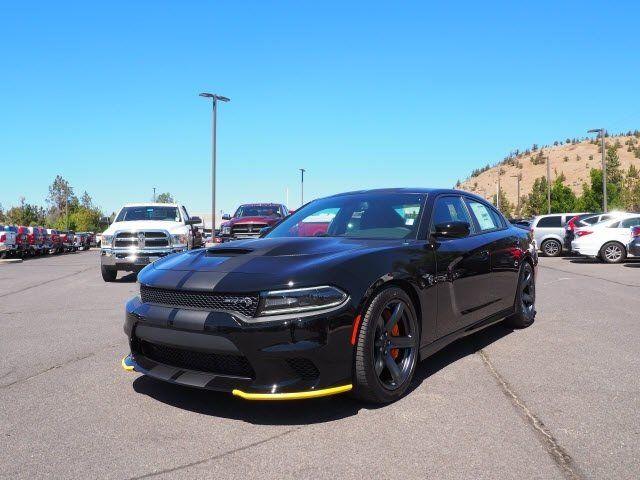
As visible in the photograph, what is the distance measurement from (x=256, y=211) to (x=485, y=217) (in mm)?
13016

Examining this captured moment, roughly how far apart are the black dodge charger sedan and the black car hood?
10mm

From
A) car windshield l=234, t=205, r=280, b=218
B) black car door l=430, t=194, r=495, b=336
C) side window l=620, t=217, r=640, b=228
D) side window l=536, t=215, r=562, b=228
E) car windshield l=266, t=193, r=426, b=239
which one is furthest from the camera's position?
side window l=536, t=215, r=562, b=228

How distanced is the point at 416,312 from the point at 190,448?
73.1 inches

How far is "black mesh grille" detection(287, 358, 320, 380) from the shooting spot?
3.25 m

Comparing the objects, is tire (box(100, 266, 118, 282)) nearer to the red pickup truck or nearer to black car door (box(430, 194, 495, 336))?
the red pickup truck

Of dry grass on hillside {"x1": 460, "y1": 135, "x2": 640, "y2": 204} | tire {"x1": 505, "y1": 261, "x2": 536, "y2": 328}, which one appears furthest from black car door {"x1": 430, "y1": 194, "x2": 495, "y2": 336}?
dry grass on hillside {"x1": 460, "y1": 135, "x2": 640, "y2": 204}

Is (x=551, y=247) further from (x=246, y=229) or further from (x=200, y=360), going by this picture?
(x=200, y=360)

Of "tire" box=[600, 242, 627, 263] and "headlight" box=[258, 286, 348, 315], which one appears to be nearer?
"headlight" box=[258, 286, 348, 315]

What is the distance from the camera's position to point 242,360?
329cm

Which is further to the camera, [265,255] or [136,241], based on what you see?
[136,241]

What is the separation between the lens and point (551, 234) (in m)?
22.0

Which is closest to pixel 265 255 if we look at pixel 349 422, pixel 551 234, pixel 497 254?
pixel 349 422

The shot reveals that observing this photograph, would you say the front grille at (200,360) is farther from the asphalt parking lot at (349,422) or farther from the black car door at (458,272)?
the black car door at (458,272)

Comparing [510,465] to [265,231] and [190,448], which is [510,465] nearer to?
[190,448]
